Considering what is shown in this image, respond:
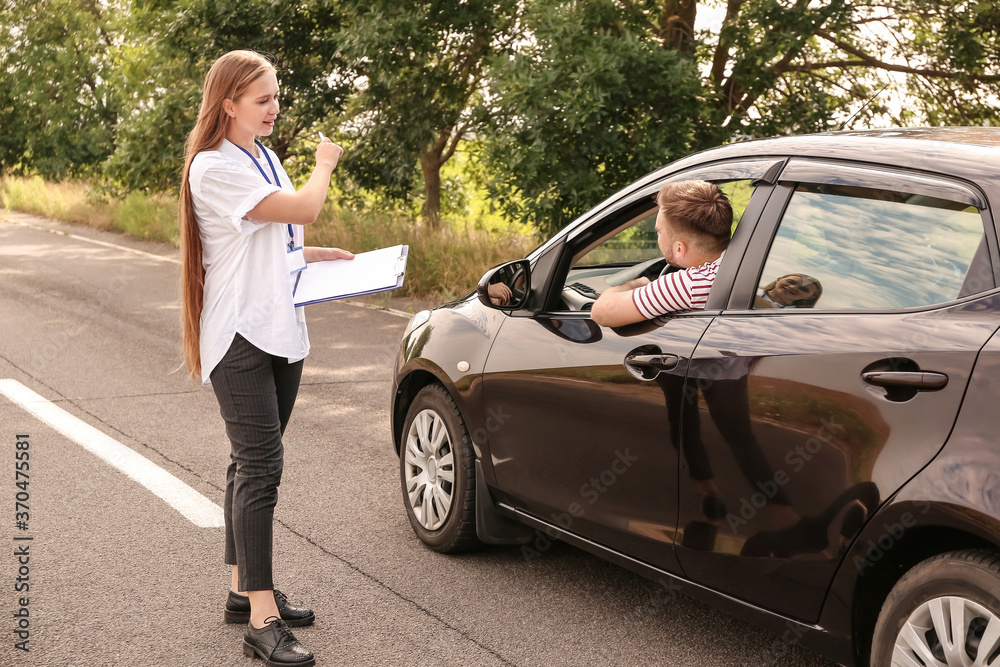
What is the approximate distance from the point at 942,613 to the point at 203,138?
2.61 metres

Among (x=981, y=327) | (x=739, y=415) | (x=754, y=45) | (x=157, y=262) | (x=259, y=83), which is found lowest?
(x=157, y=262)

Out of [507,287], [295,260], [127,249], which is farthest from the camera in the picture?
[127,249]

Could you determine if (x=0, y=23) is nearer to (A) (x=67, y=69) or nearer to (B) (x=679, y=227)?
(A) (x=67, y=69)

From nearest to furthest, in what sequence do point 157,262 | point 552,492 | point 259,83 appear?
point 259,83 → point 552,492 → point 157,262

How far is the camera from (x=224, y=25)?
55.5 feet

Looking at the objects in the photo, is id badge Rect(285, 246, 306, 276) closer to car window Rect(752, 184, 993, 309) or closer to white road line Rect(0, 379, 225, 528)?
car window Rect(752, 184, 993, 309)

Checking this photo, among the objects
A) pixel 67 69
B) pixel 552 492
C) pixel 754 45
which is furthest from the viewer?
pixel 67 69

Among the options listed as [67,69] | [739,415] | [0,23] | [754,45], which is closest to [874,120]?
[754,45]

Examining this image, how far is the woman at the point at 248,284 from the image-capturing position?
340 cm

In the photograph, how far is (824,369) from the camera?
2900mm

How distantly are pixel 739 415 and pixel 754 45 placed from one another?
9.69 meters

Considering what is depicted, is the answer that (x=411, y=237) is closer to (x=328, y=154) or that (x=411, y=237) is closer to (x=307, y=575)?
(x=307, y=575)

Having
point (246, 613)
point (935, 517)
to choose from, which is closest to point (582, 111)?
point (246, 613)

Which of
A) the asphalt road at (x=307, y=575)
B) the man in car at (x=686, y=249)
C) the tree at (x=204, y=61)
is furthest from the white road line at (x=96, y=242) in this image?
the man in car at (x=686, y=249)
